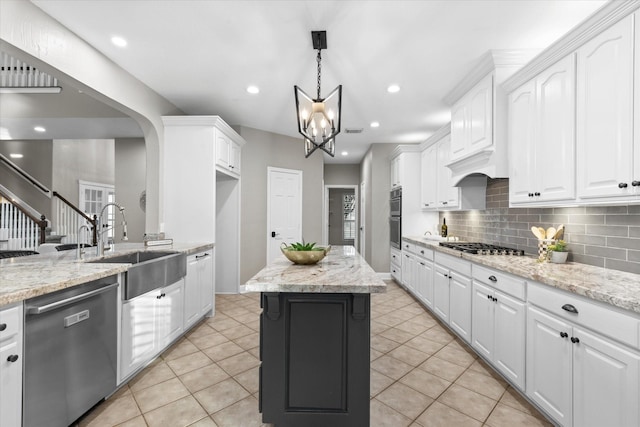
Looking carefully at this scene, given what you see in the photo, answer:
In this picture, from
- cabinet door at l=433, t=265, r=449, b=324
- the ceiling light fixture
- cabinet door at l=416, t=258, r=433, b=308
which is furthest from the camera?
cabinet door at l=416, t=258, r=433, b=308

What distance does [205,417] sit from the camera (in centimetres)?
185

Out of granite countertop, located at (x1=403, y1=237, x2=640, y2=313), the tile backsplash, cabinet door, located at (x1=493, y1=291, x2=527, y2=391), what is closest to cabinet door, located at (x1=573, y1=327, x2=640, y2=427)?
granite countertop, located at (x1=403, y1=237, x2=640, y2=313)

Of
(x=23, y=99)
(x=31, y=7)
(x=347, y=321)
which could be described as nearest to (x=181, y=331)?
(x=347, y=321)

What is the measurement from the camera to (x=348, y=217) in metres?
10.2

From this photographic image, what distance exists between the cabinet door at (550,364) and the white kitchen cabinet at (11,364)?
278 centimetres

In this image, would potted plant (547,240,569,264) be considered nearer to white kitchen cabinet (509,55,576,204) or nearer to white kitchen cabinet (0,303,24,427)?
white kitchen cabinet (509,55,576,204)

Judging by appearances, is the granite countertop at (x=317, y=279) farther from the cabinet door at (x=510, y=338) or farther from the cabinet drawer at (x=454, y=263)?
the cabinet drawer at (x=454, y=263)

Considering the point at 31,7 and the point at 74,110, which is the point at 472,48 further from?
the point at 74,110

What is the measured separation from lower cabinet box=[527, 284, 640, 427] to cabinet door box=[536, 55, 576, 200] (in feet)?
2.85

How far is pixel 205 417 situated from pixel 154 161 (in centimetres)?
294

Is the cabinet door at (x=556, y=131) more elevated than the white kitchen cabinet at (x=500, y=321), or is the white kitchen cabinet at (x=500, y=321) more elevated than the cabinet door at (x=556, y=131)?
the cabinet door at (x=556, y=131)

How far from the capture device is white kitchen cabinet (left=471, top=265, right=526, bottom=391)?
2.00m

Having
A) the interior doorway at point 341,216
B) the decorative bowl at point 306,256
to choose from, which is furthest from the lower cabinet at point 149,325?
the interior doorway at point 341,216

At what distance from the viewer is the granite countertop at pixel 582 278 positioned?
1351 millimetres
